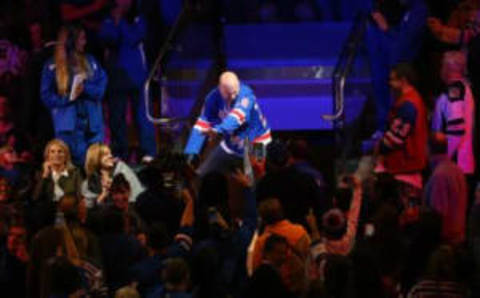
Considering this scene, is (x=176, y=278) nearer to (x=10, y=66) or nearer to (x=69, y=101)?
(x=69, y=101)

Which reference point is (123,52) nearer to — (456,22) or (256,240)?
(456,22)

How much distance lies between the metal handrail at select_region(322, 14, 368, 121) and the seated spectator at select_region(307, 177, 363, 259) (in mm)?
4707

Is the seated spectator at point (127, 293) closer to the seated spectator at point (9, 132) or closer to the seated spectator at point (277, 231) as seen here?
the seated spectator at point (277, 231)

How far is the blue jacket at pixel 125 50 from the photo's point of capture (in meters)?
20.5

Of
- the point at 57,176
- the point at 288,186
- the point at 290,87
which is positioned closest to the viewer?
the point at 288,186

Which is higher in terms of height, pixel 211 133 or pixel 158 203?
pixel 158 203

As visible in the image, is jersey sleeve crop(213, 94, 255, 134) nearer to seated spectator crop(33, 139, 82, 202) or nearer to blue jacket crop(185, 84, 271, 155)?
blue jacket crop(185, 84, 271, 155)

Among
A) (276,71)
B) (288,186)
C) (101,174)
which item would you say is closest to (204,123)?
(101,174)

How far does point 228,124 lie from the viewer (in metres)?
18.1

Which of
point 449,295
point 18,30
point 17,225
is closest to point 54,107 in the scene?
point 18,30

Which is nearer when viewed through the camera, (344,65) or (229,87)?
(229,87)

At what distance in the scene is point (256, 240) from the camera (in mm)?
13844

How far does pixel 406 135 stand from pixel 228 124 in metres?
1.95

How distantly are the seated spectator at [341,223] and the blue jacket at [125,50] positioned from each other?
18.8 ft
